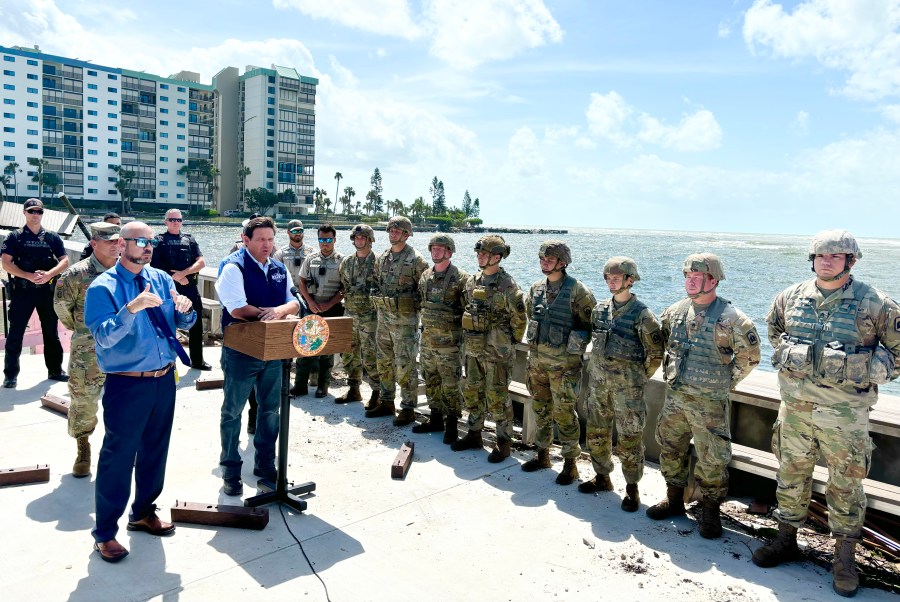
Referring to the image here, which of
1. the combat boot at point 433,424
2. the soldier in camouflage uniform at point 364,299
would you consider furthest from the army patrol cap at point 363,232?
the combat boot at point 433,424

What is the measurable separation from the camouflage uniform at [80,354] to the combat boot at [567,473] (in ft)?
12.5

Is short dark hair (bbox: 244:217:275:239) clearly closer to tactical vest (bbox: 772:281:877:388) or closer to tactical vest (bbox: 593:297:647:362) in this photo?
tactical vest (bbox: 593:297:647:362)

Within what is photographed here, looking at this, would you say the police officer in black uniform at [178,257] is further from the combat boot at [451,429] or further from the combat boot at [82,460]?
the combat boot at [451,429]

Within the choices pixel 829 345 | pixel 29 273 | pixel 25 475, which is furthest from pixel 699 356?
pixel 29 273

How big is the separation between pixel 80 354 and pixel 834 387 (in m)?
5.40

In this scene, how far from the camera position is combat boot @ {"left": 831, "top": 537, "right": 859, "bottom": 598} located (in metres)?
3.84

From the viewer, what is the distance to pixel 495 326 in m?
6.00

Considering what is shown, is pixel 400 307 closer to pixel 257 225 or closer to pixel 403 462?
pixel 403 462

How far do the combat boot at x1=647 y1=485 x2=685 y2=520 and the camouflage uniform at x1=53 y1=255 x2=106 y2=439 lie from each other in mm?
4379

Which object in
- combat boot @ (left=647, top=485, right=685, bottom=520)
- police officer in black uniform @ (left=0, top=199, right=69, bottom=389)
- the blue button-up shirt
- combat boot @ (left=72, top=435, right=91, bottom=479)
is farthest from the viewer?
police officer in black uniform @ (left=0, top=199, right=69, bottom=389)

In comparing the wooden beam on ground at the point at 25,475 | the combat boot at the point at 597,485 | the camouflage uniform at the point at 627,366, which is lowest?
the combat boot at the point at 597,485

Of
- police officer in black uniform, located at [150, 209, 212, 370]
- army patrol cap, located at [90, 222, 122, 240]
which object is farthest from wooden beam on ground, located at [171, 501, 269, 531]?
police officer in black uniform, located at [150, 209, 212, 370]

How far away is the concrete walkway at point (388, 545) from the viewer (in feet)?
12.3

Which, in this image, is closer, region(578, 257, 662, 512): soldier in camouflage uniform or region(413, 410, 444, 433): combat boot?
region(578, 257, 662, 512): soldier in camouflage uniform
